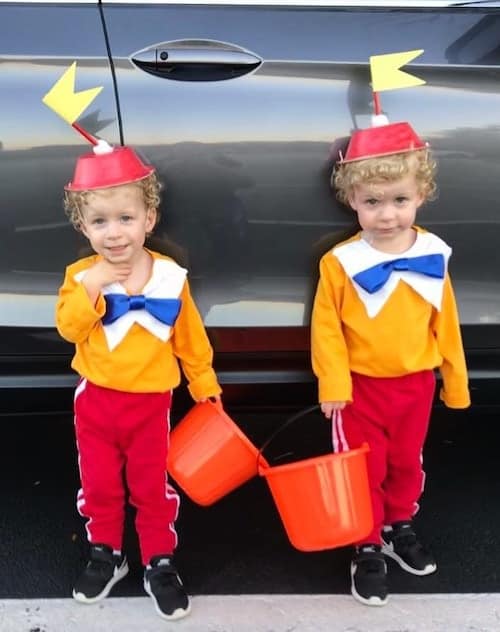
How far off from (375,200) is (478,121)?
35cm

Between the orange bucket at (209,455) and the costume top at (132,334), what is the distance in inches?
5.3

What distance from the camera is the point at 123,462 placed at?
2.49 metres

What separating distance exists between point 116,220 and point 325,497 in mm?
877

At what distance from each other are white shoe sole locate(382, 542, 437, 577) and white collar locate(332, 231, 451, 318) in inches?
30.6

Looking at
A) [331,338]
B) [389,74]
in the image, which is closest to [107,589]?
[331,338]

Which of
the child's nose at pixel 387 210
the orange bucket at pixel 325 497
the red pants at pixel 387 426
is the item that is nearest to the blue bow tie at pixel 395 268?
the child's nose at pixel 387 210

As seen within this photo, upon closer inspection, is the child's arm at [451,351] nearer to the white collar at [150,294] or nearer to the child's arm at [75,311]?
the white collar at [150,294]

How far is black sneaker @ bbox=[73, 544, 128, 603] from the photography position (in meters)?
2.48

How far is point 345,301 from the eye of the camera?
7.79ft

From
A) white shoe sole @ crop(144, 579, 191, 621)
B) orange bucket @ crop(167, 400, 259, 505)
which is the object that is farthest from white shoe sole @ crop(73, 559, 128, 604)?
orange bucket @ crop(167, 400, 259, 505)

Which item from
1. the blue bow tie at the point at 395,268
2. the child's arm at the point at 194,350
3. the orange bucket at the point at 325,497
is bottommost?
the orange bucket at the point at 325,497

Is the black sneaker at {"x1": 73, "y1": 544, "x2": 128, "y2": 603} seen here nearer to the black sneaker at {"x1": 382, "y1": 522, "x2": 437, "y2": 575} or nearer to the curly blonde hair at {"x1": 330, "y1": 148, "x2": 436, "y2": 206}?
the black sneaker at {"x1": 382, "y1": 522, "x2": 437, "y2": 575}

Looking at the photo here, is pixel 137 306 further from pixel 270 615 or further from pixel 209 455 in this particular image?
pixel 270 615

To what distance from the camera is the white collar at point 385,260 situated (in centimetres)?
232
